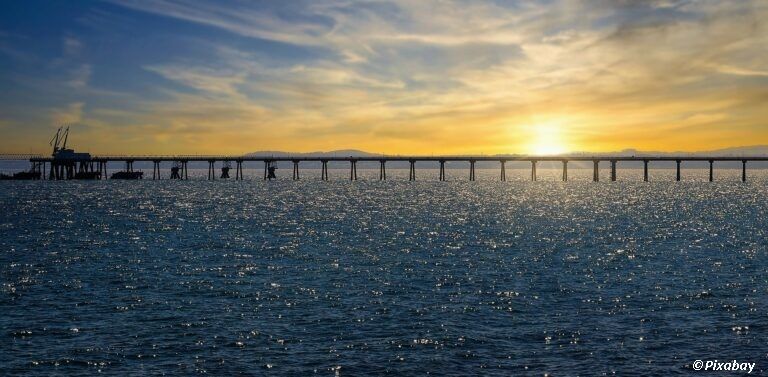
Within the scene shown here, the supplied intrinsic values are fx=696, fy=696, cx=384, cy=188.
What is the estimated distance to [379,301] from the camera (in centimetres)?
3438

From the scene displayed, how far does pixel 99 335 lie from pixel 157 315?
3.64 m

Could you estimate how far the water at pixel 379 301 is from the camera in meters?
25.1

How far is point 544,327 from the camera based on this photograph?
29109 millimetres

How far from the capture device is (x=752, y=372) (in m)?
23.6

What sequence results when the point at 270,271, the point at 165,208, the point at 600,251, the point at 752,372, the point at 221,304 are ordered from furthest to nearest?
the point at 165,208 → the point at 600,251 → the point at 270,271 → the point at 221,304 → the point at 752,372

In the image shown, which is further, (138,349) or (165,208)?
(165,208)

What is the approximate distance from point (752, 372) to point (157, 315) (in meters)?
24.0

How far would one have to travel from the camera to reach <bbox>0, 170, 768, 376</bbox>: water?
25.1 meters

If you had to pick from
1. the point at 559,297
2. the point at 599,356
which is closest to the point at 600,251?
the point at 559,297

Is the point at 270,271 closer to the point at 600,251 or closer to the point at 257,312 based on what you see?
the point at 257,312

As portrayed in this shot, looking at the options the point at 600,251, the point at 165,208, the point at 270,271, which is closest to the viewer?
the point at 270,271

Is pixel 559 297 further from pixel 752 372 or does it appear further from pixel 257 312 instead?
pixel 257 312

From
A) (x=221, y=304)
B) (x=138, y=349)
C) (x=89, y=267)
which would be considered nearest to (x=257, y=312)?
(x=221, y=304)

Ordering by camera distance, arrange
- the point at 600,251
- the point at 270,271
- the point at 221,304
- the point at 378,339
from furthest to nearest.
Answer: the point at 600,251 → the point at 270,271 → the point at 221,304 → the point at 378,339
